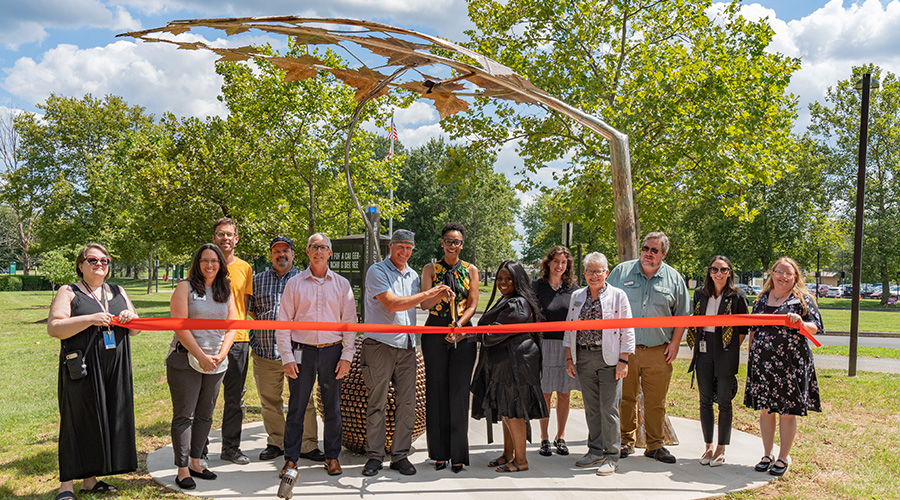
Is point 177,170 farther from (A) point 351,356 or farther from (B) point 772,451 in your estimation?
(B) point 772,451

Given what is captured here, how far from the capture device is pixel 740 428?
22.1ft

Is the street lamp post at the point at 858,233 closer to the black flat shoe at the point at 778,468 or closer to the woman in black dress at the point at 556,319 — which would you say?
the black flat shoe at the point at 778,468

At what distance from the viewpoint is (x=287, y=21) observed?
381cm

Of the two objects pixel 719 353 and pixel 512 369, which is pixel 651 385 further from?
pixel 512 369

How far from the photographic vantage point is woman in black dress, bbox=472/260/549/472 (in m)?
4.93

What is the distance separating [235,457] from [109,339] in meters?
1.56

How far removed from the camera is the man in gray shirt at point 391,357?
492 centimetres

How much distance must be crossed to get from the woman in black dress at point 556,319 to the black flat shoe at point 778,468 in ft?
5.38

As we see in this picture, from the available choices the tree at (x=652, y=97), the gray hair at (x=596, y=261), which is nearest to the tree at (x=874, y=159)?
the tree at (x=652, y=97)

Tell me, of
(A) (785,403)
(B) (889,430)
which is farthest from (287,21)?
(B) (889,430)

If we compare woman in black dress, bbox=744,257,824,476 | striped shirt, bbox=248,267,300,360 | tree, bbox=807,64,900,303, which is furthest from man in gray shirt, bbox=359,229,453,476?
tree, bbox=807,64,900,303

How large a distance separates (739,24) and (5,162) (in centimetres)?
5243

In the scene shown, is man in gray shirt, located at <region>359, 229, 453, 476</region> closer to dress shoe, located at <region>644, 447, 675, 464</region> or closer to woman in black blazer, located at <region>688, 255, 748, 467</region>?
dress shoe, located at <region>644, 447, 675, 464</region>

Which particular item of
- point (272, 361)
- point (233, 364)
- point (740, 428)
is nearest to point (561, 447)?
point (740, 428)
